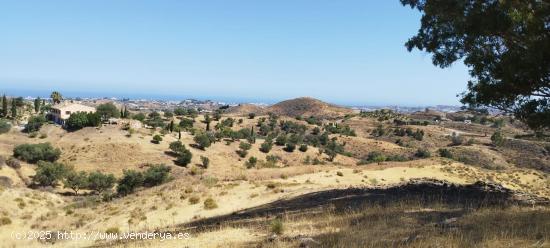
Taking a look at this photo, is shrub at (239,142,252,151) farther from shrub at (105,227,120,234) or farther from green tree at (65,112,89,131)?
shrub at (105,227,120,234)

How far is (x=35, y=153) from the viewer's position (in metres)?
60.0

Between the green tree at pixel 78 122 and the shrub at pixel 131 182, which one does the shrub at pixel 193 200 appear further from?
the green tree at pixel 78 122

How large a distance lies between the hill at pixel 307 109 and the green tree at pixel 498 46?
138 m

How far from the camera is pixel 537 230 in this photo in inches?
342

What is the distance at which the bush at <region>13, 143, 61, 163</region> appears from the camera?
59844 millimetres

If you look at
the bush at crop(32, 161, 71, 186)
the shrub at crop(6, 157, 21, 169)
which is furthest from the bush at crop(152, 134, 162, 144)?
the bush at crop(32, 161, 71, 186)

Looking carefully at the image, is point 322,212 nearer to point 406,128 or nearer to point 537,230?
point 537,230

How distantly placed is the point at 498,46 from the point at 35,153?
61.2 m

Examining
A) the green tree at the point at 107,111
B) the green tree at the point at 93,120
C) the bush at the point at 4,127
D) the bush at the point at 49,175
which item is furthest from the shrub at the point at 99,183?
the green tree at the point at 107,111

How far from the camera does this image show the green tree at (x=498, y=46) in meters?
12.5

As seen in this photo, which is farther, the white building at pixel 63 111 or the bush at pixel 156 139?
the white building at pixel 63 111

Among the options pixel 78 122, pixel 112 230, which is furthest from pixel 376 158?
pixel 78 122

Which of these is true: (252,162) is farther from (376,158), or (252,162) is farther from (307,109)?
(307,109)

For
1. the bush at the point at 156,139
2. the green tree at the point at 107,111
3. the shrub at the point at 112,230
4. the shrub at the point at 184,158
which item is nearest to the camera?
Result: the shrub at the point at 112,230
